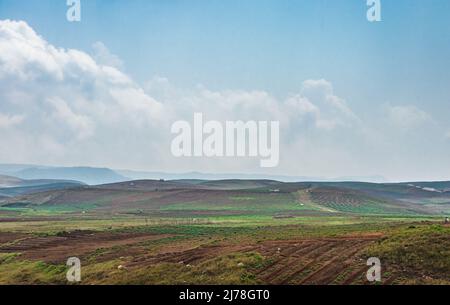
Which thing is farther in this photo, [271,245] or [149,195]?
[149,195]

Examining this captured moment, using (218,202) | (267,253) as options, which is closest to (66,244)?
(267,253)

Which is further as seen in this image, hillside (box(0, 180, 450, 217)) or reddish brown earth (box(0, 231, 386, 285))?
hillside (box(0, 180, 450, 217))

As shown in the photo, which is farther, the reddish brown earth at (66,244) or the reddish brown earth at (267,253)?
the reddish brown earth at (66,244)

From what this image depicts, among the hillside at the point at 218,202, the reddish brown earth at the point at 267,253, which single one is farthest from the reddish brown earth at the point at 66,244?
the hillside at the point at 218,202

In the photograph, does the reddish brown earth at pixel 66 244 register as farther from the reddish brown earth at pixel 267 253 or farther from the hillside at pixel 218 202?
the hillside at pixel 218 202

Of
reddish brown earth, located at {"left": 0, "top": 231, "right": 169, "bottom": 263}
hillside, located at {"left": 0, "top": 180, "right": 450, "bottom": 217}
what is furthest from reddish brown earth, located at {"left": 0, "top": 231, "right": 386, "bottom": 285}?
hillside, located at {"left": 0, "top": 180, "right": 450, "bottom": 217}

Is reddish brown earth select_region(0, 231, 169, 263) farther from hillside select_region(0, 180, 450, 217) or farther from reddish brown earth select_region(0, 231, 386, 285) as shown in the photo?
hillside select_region(0, 180, 450, 217)

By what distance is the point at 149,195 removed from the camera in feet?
515

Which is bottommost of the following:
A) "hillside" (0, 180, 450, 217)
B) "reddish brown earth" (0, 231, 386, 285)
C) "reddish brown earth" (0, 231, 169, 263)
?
"hillside" (0, 180, 450, 217)

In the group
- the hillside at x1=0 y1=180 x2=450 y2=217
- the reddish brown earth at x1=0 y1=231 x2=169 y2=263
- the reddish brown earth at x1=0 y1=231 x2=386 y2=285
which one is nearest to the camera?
the reddish brown earth at x1=0 y1=231 x2=386 y2=285

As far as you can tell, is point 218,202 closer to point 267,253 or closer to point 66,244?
point 66,244
